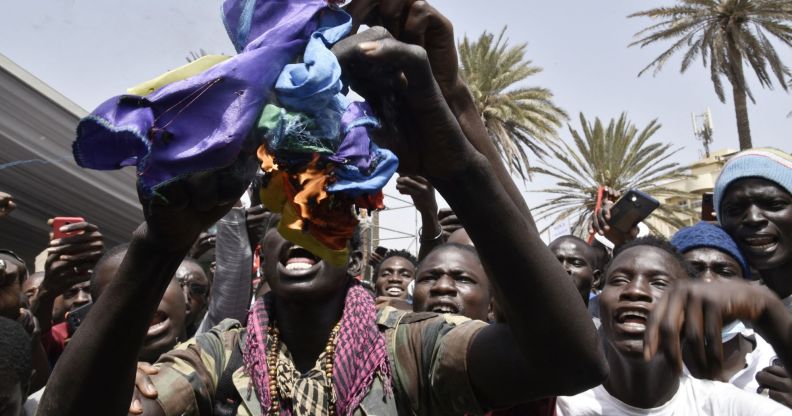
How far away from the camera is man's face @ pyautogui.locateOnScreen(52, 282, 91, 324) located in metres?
4.08

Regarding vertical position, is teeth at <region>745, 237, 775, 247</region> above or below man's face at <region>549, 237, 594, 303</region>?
above

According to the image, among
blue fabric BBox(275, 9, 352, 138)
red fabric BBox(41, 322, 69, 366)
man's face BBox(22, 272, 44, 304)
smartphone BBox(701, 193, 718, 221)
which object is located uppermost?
blue fabric BBox(275, 9, 352, 138)

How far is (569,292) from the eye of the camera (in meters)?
1.49

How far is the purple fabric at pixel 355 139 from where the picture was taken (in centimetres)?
131

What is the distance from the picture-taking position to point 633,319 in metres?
2.63

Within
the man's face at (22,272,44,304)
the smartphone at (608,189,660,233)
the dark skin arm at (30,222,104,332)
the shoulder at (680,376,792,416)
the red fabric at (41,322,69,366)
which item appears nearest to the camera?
the shoulder at (680,376,792,416)

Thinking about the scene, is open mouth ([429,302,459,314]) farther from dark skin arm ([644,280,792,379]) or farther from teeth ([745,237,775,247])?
dark skin arm ([644,280,792,379])

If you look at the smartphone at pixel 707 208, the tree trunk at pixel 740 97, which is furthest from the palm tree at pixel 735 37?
the smartphone at pixel 707 208

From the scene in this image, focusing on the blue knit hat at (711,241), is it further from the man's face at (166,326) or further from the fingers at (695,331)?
the man's face at (166,326)

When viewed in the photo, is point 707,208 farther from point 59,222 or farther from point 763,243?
point 59,222

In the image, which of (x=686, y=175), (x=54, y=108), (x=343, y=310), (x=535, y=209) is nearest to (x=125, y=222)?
(x=54, y=108)

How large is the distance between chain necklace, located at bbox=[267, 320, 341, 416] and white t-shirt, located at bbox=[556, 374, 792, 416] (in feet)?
3.40

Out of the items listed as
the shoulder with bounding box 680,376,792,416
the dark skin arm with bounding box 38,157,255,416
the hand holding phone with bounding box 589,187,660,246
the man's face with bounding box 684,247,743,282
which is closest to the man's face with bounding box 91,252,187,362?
the dark skin arm with bounding box 38,157,255,416

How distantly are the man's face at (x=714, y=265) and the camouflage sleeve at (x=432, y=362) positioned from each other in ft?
5.92
